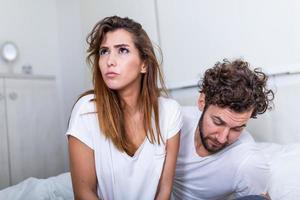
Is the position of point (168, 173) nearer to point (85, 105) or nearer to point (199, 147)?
point (199, 147)

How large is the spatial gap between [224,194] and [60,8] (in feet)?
7.34

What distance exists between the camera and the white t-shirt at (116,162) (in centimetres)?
105

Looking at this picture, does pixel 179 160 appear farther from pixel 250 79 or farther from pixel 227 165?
pixel 250 79

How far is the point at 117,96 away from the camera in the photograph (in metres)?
Answer: 1.13

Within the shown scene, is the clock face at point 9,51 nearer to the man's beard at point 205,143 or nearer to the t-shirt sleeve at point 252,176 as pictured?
the man's beard at point 205,143

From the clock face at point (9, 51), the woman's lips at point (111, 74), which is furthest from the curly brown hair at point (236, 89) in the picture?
the clock face at point (9, 51)

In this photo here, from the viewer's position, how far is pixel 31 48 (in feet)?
8.61

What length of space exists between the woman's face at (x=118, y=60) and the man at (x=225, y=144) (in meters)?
0.31

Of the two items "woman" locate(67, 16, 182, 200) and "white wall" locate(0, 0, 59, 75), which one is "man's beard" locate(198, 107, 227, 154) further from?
"white wall" locate(0, 0, 59, 75)

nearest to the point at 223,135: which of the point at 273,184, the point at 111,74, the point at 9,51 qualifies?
the point at 273,184

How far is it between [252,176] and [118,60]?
0.60 metres

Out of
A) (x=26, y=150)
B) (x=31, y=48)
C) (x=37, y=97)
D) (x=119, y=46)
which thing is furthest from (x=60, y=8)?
(x=119, y=46)

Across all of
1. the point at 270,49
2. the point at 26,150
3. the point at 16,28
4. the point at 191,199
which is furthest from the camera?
the point at 16,28

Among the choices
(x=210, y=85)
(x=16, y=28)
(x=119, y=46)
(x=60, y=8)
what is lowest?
(x=210, y=85)
